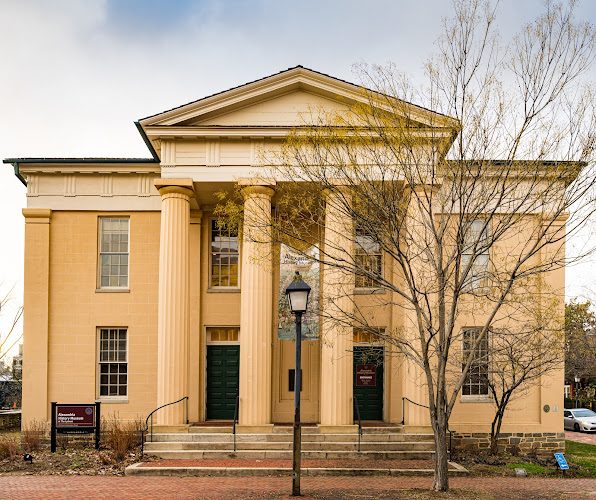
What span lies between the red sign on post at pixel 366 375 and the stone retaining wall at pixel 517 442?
307 centimetres

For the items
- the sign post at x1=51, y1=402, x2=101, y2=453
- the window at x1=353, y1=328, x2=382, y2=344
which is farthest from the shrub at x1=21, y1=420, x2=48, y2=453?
the window at x1=353, y1=328, x2=382, y2=344

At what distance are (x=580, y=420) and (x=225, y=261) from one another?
21.6 m

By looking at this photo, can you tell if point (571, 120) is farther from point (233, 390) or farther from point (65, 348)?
point (65, 348)

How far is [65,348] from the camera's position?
68.0ft

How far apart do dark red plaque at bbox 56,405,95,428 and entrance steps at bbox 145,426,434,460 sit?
1980 millimetres

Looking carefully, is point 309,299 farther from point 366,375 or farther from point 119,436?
point 119,436

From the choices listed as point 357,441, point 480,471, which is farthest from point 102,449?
point 480,471

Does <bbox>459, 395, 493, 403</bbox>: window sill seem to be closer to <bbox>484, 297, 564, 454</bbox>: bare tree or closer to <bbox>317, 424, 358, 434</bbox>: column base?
<bbox>484, 297, 564, 454</bbox>: bare tree

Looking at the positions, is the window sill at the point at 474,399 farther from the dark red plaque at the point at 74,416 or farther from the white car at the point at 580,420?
the white car at the point at 580,420

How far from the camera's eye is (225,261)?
21.6 m

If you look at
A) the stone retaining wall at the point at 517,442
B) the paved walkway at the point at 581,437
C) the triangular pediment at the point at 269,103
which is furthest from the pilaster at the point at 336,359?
the paved walkway at the point at 581,437

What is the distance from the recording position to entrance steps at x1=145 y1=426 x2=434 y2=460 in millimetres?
17031

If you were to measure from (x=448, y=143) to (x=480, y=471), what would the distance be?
28.3ft

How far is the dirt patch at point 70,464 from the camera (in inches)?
626
